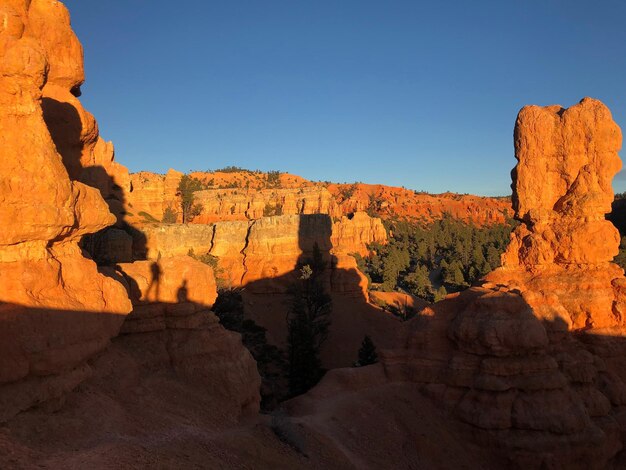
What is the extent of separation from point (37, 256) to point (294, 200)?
54708mm

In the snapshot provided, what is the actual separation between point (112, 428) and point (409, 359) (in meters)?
10.8

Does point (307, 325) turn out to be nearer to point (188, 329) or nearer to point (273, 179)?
point (188, 329)

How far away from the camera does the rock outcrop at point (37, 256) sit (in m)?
A: 6.79

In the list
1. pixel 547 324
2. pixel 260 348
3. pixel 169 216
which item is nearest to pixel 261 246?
pixel 169 216

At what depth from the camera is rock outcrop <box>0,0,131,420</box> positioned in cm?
679

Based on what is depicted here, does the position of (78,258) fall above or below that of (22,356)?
above

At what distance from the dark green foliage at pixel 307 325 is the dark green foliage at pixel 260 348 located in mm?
891

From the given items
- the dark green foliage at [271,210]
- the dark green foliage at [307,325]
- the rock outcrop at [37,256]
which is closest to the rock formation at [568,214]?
the dark green foliage at [307,325]

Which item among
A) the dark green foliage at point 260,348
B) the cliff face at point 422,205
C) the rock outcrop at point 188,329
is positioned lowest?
the dark green foliage at point 260,348

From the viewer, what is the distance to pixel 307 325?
25453 millimetres

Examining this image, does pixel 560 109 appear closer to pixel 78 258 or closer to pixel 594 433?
pixel 594 433

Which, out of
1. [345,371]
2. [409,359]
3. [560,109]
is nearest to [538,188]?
[560,109]

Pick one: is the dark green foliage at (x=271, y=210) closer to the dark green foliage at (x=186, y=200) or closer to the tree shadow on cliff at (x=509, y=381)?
the dark green foliage at (x=186, y=200)

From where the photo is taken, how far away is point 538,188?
18.5 metres
